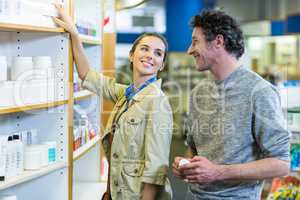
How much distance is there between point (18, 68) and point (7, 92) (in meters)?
0.21

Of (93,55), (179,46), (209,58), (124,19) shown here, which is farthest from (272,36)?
(209,58)

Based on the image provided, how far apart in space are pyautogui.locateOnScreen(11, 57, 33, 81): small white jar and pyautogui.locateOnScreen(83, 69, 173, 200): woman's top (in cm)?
57

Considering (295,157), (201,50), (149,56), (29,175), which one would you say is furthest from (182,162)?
(295,157)

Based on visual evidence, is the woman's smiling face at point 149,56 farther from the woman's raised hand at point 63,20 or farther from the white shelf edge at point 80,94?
the white shelf edge at point 80,94

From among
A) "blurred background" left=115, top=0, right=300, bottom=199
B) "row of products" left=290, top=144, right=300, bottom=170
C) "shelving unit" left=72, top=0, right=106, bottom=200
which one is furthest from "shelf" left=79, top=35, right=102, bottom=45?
"blurred background" left=115, top=0, right=300, bottom=199

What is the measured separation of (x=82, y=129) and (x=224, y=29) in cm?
140

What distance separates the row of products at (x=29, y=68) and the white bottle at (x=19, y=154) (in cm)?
33

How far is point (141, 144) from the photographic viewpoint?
7.38 feet

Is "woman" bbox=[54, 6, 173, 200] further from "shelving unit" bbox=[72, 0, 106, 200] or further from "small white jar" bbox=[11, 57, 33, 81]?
"shelving unit" bbox=[72, 0, 106, 200]

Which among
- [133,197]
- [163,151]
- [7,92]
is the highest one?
[7,92]

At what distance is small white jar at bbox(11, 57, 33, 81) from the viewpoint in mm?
2152

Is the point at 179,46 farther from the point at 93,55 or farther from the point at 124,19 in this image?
the point at 93,55

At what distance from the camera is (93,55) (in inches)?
134

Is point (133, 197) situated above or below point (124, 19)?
below
